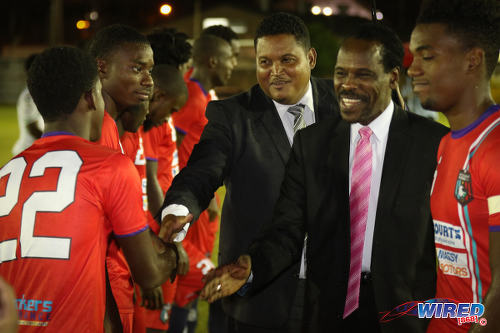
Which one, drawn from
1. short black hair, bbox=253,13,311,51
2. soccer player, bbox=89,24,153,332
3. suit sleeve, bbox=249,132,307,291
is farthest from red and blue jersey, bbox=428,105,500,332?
soccer player, bbox=89,24,153,332

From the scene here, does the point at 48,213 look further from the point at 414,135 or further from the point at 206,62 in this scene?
the point at 206,62

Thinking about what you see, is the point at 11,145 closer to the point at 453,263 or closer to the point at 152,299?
the point at 152,299

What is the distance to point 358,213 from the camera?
3133 millimetres

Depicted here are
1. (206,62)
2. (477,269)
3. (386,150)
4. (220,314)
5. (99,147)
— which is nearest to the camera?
(477,269)

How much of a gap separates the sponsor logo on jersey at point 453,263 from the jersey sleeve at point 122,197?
135cm

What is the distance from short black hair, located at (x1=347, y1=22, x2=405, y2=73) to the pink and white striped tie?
20.2 inches

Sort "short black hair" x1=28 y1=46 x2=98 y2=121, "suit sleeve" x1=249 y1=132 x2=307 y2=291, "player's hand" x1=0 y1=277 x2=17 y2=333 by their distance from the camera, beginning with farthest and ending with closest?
1. "suit sleeve" x1=249 y1=132 x2=307 y2=291
2. "short black hair" x1=28 y1=46 x2=98 y2=121
3. "player's hand" x1=0 y1=277 x2=17 y2=333

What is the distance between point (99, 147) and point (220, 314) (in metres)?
2.63

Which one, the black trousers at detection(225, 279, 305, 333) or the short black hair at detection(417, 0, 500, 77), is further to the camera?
the black trousers at detection(225, 279, 305, 333)

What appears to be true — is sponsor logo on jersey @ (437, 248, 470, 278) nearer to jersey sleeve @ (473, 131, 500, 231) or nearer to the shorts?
jersey sleeve @ (473, 131, 500, 231)

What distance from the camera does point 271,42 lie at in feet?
13.1

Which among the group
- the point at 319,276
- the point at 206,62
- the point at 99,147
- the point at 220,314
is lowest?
the point at 220,314

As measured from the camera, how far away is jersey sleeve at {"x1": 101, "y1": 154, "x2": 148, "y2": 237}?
110 inches

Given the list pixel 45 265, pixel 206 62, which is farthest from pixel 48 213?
pixel 206 62
